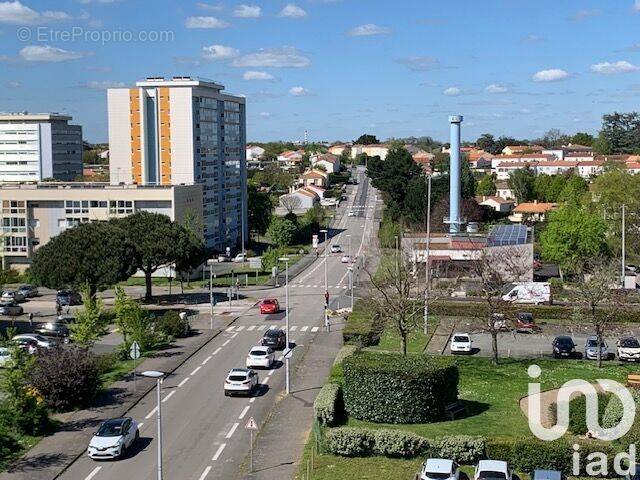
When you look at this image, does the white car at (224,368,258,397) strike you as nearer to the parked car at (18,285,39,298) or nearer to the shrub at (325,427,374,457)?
the shrub at (325,427,374,457)

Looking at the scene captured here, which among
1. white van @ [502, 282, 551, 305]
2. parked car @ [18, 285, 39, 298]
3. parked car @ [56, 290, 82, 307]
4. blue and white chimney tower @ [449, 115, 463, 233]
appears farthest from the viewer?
blue and white chimney tower @ [449, 115, 463, 233]

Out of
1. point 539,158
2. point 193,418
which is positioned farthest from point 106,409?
point 539,158

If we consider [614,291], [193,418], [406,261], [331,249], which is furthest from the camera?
[331,249]

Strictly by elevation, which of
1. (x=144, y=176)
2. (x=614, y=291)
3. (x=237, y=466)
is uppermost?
(x=144, y=176)

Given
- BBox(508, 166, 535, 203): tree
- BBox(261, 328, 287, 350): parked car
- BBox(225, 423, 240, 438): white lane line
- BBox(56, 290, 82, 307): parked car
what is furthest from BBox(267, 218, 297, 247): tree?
BBox(225, 423, 240, 438): white lane line

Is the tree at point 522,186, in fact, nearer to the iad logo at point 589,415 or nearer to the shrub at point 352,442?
the iad logo at point 589,415

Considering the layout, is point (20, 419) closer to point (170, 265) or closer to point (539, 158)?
point (170, 265)
